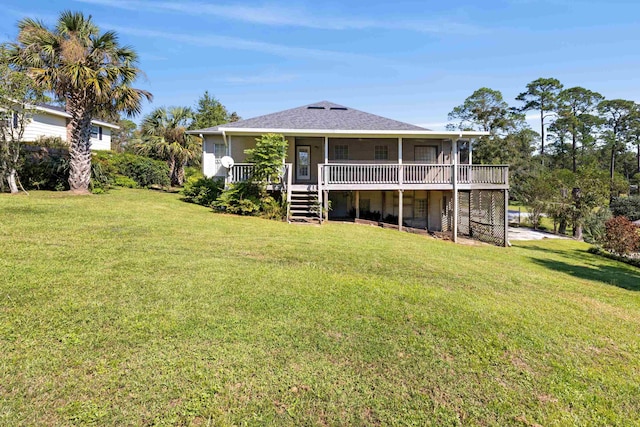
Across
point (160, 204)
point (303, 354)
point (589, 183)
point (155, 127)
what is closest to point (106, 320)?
point (303, 354)

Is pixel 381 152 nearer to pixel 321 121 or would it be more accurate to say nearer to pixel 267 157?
pixel 321 121

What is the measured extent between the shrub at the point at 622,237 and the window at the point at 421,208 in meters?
7.73

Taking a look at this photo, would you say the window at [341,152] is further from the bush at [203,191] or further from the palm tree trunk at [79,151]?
the palm tree trunk at [79,151]

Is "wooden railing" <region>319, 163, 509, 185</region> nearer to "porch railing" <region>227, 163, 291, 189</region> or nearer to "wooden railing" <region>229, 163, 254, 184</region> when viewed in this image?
"porch railing" <region>227, 163, 291, 189</region>

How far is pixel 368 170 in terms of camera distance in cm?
1477

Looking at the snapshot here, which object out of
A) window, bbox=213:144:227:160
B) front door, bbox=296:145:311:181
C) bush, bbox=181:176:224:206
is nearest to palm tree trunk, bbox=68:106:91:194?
bush, bbox=181:176:224:206

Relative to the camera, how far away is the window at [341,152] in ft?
56.2

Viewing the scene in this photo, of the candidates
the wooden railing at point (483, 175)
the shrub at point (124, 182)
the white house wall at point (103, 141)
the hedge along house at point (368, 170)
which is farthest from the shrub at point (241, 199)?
the white house wall at point (103, 141)

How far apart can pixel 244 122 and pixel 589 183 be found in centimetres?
1970

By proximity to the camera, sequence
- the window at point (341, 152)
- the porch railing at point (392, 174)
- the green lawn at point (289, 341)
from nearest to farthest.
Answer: the green lawn at point (289, 341)
the porch railing at point (392, 174)
the window at point (341, 152)

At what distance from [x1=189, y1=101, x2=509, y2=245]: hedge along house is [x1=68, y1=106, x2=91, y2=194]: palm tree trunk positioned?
4.55 meters

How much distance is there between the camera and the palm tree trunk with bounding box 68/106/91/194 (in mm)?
12695

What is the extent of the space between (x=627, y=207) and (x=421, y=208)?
2291cm

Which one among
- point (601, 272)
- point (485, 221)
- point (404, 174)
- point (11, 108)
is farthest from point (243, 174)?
point (601, 272)
